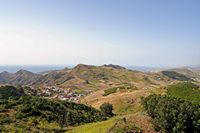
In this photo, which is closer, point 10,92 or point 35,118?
point 35,118

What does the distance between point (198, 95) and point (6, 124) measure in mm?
50921

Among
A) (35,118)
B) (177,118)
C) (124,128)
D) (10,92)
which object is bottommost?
(10,92)

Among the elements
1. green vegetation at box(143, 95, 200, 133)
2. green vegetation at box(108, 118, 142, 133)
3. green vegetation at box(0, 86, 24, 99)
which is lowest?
green vegetation at box(0, 86, 24, 99)

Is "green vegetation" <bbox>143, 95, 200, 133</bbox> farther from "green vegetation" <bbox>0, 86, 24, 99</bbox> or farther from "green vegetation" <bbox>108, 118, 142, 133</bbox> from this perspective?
"green vegetation" <bbox>0, 86, 24, 99</bbox>

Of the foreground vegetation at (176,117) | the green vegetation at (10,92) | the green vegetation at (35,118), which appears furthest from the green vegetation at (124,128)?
the green vegetation at (10,92)

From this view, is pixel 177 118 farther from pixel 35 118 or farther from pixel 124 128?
pixel 35 118

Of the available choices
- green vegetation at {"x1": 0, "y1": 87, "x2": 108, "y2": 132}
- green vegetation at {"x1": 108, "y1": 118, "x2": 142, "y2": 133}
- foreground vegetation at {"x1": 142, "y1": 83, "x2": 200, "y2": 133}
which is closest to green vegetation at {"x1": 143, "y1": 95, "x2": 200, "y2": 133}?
foreground vegetation at {"x1": 142, "y1": 83, "x2": 200, "y2": 133}

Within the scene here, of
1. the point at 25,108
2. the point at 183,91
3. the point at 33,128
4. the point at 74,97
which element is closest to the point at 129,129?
the point at 33,128

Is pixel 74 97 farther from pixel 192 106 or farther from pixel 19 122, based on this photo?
pixel 192 106

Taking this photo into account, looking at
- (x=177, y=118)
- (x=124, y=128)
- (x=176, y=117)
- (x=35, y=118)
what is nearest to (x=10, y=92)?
(x=35, y=118)

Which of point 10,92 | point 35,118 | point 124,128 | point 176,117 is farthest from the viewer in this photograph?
point 10,92

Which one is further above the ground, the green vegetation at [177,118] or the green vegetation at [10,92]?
the green vegetation at [177,118]

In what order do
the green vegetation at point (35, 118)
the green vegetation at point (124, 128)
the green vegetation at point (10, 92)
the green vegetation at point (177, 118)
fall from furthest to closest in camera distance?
the green vegetation at point (10, 92) → the green vegetation at point (35, 118) → the green vegetation at point (177, 118) → the green vegetation at point (124, 128)

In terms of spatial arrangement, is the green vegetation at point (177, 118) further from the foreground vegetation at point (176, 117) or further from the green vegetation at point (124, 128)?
the green vegetation at point (124, 128)
